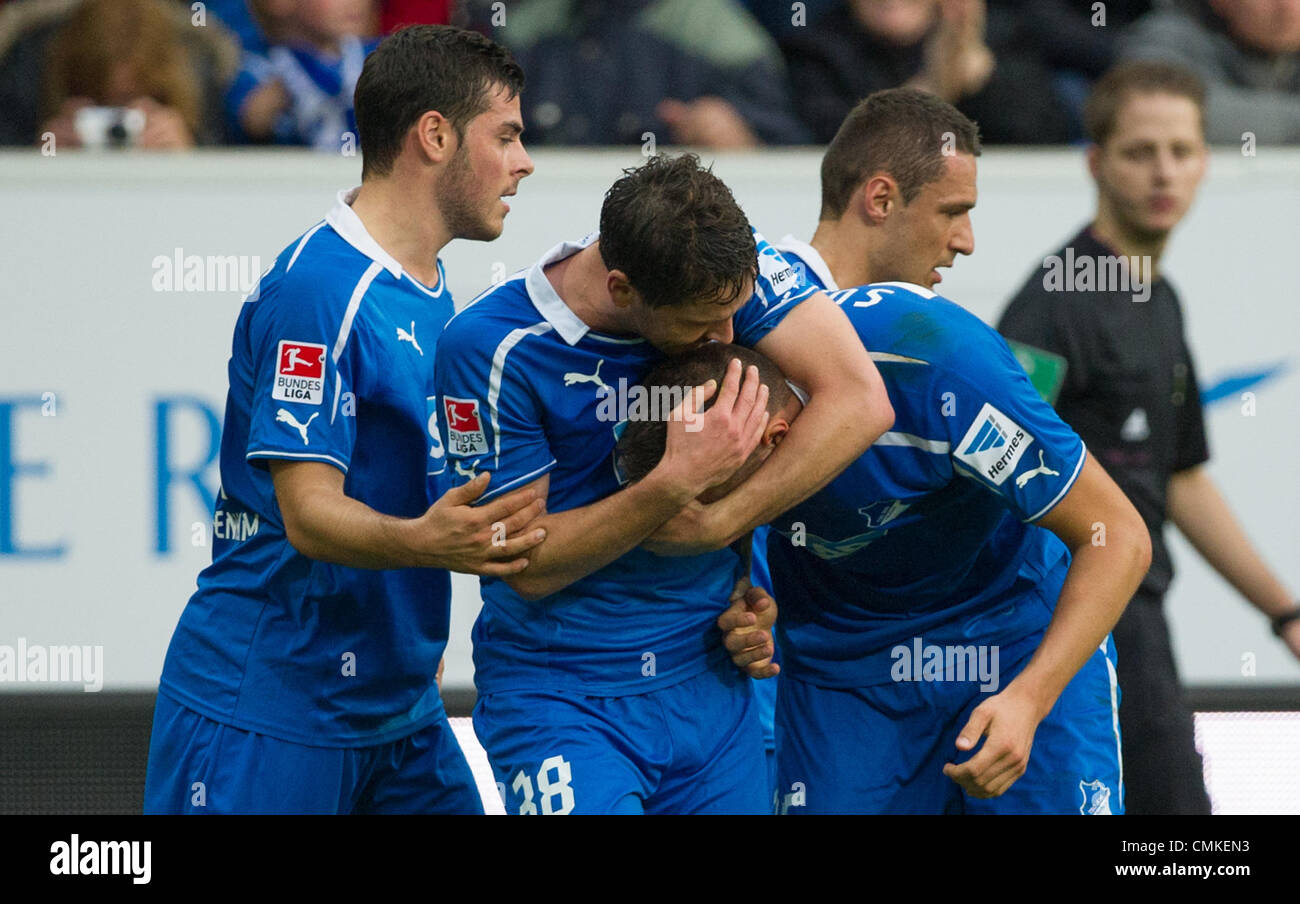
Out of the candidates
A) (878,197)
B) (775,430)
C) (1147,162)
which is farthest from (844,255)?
(1147,162)

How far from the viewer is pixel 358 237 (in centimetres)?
326

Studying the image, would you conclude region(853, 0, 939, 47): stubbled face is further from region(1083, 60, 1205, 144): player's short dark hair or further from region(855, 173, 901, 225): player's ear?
region(855, 173, 901, 225): player's ear

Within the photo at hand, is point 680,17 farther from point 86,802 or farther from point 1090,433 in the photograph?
point 86,802

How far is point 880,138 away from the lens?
338 centimetres

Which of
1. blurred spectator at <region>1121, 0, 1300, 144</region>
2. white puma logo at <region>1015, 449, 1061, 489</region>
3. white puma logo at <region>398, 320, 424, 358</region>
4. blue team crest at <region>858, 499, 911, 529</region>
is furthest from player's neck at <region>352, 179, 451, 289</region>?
blurred spectator at <region>1121, 0, 1300, 144</region>

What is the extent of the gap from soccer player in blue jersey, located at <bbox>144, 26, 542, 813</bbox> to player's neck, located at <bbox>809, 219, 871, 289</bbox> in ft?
2.06

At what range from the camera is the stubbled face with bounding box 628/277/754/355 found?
2.78 metres

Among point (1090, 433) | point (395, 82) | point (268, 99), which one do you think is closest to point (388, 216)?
point (395, 82)

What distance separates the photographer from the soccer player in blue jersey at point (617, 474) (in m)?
2.80

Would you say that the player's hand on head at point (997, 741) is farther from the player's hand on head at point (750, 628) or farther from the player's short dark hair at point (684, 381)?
the player's short dark hair at point (684, 381)

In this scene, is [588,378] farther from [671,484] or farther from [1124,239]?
[1124,239]

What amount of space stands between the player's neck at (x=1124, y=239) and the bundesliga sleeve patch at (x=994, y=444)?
6.86ft
